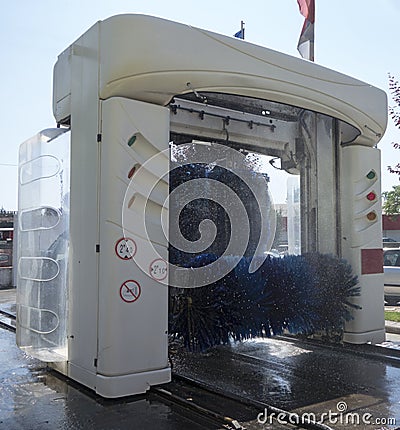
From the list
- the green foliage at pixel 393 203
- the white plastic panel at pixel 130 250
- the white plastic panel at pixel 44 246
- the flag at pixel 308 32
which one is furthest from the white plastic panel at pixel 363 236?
the green foliage at pixel 393 203

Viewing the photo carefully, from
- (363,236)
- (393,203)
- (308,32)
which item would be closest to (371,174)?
(363,236)

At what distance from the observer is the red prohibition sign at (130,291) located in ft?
15.2

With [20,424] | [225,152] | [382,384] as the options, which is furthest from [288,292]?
[20,424]

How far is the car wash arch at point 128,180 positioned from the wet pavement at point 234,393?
0.27 meters

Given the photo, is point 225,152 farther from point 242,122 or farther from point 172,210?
point 172,210

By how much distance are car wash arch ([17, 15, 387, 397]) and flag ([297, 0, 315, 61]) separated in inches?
56.9

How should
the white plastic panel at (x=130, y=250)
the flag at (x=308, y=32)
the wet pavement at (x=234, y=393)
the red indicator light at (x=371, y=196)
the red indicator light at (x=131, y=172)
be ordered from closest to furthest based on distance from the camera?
the wet pavement at (x=234, y=393), the white plastic panel at (x=130, y=250), the red indicator light at (x=131, y=172), the red indicator light at (x=371, y=196), the flag at (x=308, y=32)

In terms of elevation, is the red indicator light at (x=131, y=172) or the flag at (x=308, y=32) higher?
the flag at (x=308, y=32)

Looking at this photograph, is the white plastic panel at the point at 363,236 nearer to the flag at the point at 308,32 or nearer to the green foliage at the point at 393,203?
the flag at the point at 308,32

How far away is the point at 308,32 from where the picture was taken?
7797mm

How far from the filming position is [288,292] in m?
6.11

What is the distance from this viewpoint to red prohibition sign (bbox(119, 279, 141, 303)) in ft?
15.2

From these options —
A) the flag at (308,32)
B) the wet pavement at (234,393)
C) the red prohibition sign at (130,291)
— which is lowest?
the wet pavement at (234,393)

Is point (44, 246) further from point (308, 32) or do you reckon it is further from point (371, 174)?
point (308, 32)
